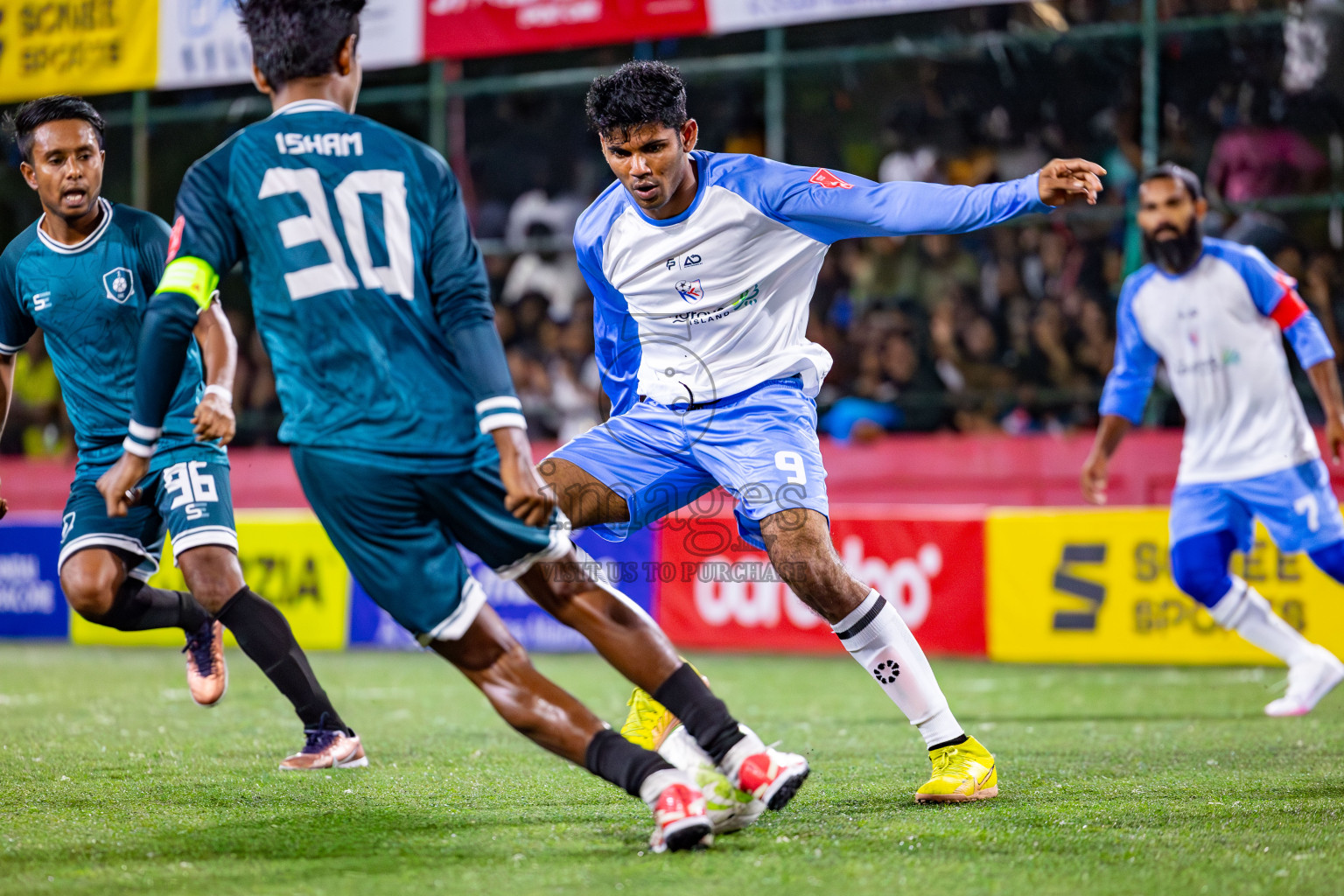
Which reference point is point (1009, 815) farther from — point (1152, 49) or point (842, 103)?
point (842, 103)

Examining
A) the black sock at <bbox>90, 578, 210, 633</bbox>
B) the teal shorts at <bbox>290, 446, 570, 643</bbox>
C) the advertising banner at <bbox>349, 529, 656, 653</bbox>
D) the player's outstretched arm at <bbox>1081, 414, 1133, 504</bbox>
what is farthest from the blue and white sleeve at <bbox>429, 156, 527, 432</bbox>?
the advertising banner at <bbox>349, 529, 656, 653</bbox>

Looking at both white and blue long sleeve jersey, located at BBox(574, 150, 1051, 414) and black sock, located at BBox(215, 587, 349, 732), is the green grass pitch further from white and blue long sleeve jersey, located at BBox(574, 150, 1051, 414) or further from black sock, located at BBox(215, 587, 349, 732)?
white and blue long sleeve jersey, located at BBox(574, 150, 1051, 414)

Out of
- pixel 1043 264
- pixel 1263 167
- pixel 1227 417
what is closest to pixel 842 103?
pixel 1043 264

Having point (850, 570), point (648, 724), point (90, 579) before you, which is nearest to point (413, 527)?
point (648, 724)

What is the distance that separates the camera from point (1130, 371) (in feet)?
22.9

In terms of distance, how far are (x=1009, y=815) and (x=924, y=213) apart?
1.82 m

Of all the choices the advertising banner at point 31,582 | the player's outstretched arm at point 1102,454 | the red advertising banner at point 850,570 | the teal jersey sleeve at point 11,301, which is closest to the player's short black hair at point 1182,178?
the player's outstretched arm at point 1102,454

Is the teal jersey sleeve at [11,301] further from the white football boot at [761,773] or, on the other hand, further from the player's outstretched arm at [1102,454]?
the player's outstretched arm at [1102,454]

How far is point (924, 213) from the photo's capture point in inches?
170

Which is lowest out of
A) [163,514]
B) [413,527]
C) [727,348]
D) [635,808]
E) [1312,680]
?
[1312,680]

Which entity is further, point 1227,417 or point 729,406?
point 1227,417

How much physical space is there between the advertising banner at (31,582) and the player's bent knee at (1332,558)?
378 inches

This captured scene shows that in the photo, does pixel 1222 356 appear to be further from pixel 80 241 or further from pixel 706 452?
pixel 80 241

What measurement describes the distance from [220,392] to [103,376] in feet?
3.88
